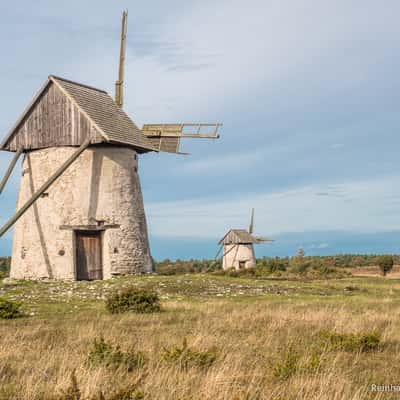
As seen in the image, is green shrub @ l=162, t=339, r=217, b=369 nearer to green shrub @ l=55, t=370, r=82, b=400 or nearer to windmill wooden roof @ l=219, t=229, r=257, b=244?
green shrub @ l=55, t=370, r=82, b=400

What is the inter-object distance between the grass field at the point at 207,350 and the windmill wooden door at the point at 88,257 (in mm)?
7127

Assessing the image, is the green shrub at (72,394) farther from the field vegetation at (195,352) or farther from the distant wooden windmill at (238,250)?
the distant wooden windmill at (238,250)

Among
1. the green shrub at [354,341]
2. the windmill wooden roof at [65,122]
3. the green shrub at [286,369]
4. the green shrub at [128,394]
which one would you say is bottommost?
the green shrub at [354,341]

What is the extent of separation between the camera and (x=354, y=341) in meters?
9.53

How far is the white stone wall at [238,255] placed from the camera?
178 ft

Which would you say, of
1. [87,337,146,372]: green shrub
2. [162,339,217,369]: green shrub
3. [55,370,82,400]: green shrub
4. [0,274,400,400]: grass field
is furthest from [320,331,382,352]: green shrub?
[55,370,82,400]: green shrub

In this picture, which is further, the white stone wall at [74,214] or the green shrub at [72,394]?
the white stone wall at [74,214]

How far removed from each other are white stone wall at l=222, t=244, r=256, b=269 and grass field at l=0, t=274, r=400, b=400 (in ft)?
120

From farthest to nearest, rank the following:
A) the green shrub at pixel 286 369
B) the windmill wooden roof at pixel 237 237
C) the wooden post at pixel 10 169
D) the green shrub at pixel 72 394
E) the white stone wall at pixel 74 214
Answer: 1. the windmill wooden roof at pixel 237 237
2. the white stone wall at pixel 74 214
3. the wooden post at pixel 10 169
4. the green shrub at pixel 286 369
5. the green shrub at pixel 72 394

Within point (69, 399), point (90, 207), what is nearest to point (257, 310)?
point (69, 399)

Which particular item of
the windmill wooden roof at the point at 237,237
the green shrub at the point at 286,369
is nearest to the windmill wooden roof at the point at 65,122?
the green shrub at the point at 286,369

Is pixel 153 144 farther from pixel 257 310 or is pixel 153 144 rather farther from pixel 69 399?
pixel 69 399

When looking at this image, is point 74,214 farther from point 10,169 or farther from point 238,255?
point 238,255

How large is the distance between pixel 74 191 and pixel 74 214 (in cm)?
110
